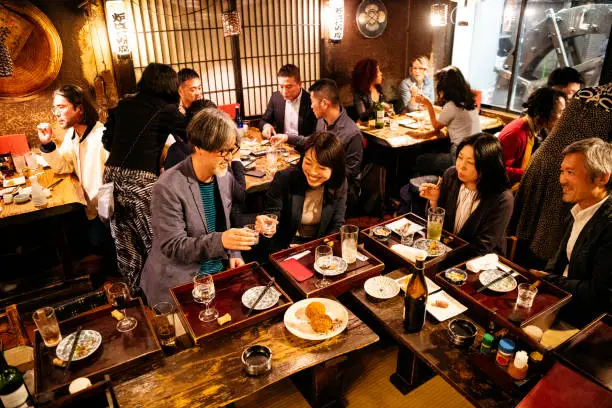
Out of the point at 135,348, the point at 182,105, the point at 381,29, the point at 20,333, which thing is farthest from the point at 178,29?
the point at 135,348

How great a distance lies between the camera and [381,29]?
772 centimetres

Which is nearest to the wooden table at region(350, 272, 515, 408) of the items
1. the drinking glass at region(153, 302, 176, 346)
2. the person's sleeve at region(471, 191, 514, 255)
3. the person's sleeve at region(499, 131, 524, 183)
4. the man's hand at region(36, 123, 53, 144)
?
the person's sleeve at region(471, 191, 514, 255)

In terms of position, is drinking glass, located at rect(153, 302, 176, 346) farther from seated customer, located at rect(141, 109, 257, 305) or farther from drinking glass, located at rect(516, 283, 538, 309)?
drinking glass, located at rect(516, 283, 538, 309)

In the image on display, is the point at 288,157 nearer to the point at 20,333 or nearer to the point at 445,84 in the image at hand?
the point at 445,84

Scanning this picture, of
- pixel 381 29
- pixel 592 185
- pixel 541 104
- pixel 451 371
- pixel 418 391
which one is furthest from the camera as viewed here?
pixel 381 29

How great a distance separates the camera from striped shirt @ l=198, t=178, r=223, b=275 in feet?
9.49

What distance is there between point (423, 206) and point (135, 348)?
143 inches

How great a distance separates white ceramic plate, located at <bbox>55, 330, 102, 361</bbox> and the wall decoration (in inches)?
266

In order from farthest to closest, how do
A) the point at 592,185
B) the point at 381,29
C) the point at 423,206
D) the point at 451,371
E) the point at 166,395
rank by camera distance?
the point at 381,29 → the point at 423,206 → the point at 592,185 → the point at 451,371 → the point at 166,395

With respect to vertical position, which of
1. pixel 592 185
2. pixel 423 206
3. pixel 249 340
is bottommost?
pixel 423 206

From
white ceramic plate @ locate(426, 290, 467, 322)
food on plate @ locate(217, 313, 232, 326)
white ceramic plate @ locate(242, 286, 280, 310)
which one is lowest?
white ceramic plate @ locate(426, 290, 467, 322)

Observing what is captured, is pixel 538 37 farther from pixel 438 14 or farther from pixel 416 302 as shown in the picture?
pixel 416 302

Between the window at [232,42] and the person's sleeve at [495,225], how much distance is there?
4.78 meters

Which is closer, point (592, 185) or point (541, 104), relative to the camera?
point (592, 185)
